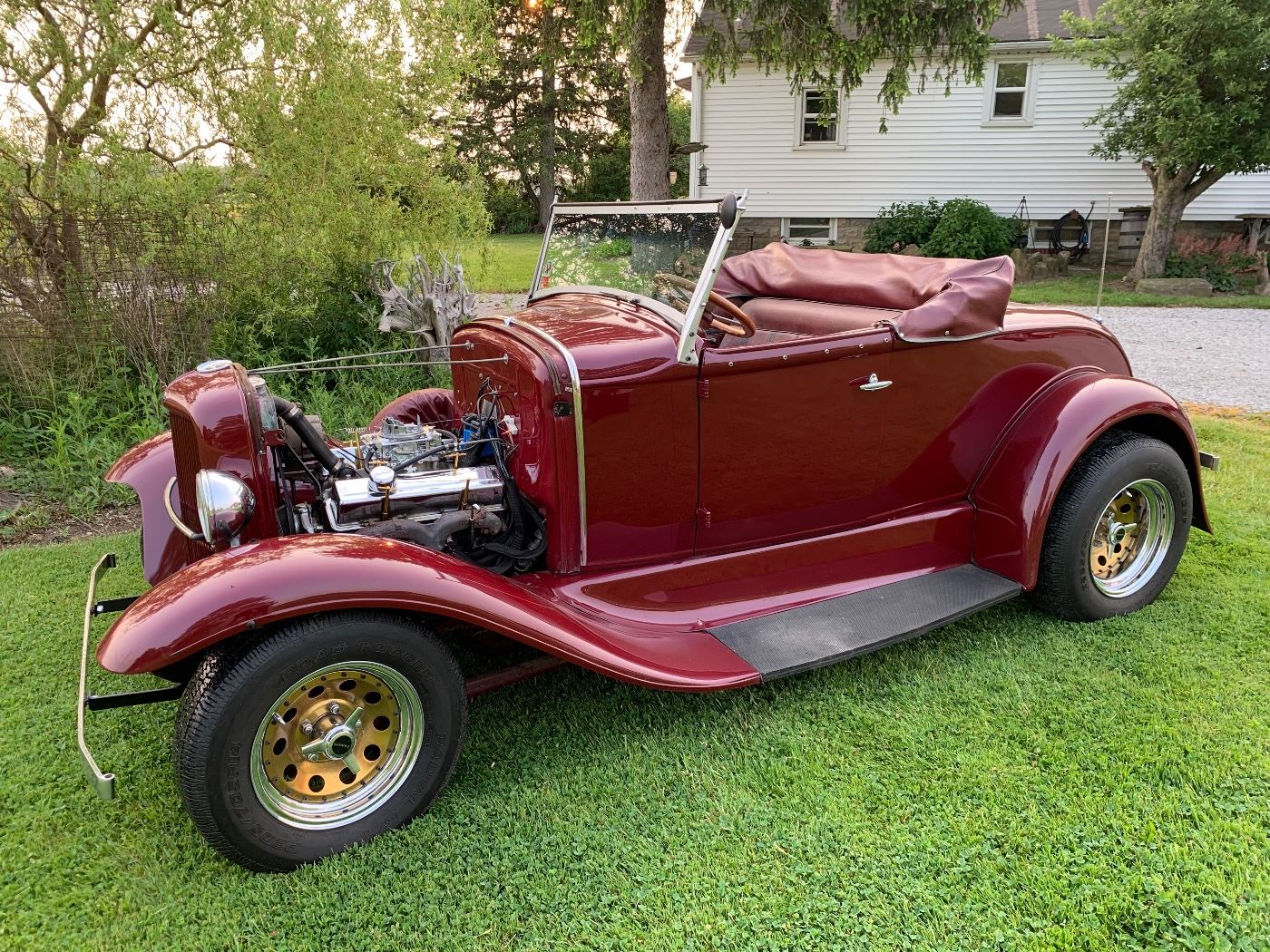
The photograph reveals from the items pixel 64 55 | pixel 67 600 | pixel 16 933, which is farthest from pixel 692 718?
pixel 64 55

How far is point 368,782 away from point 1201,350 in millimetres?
10721

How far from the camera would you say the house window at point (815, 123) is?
1716cm

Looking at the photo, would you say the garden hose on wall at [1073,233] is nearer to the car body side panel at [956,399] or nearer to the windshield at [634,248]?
the car body side panel at [956,399]

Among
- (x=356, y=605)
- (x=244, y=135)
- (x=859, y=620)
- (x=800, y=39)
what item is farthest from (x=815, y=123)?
(x=356, y=605)

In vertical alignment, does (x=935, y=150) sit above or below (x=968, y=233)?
above

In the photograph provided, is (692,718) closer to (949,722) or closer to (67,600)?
(949,722)

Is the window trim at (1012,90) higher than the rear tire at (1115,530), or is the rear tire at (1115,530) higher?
the window trim at (1012,90)

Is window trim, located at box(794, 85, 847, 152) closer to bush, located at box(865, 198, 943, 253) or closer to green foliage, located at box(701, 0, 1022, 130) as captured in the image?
bush, located at box(865, 198, 943, 253)

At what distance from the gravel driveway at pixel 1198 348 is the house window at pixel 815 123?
22.9 feet

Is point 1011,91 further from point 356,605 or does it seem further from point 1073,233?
point 356,605

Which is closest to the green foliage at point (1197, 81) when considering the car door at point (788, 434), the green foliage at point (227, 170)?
the green foliage at point (227, 170)

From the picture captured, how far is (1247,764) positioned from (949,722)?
98 centimetres

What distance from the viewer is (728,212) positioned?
3039 mm

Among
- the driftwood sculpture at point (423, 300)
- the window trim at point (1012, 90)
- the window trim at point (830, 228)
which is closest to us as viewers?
the driftwood sculpture at point (423, 300)
